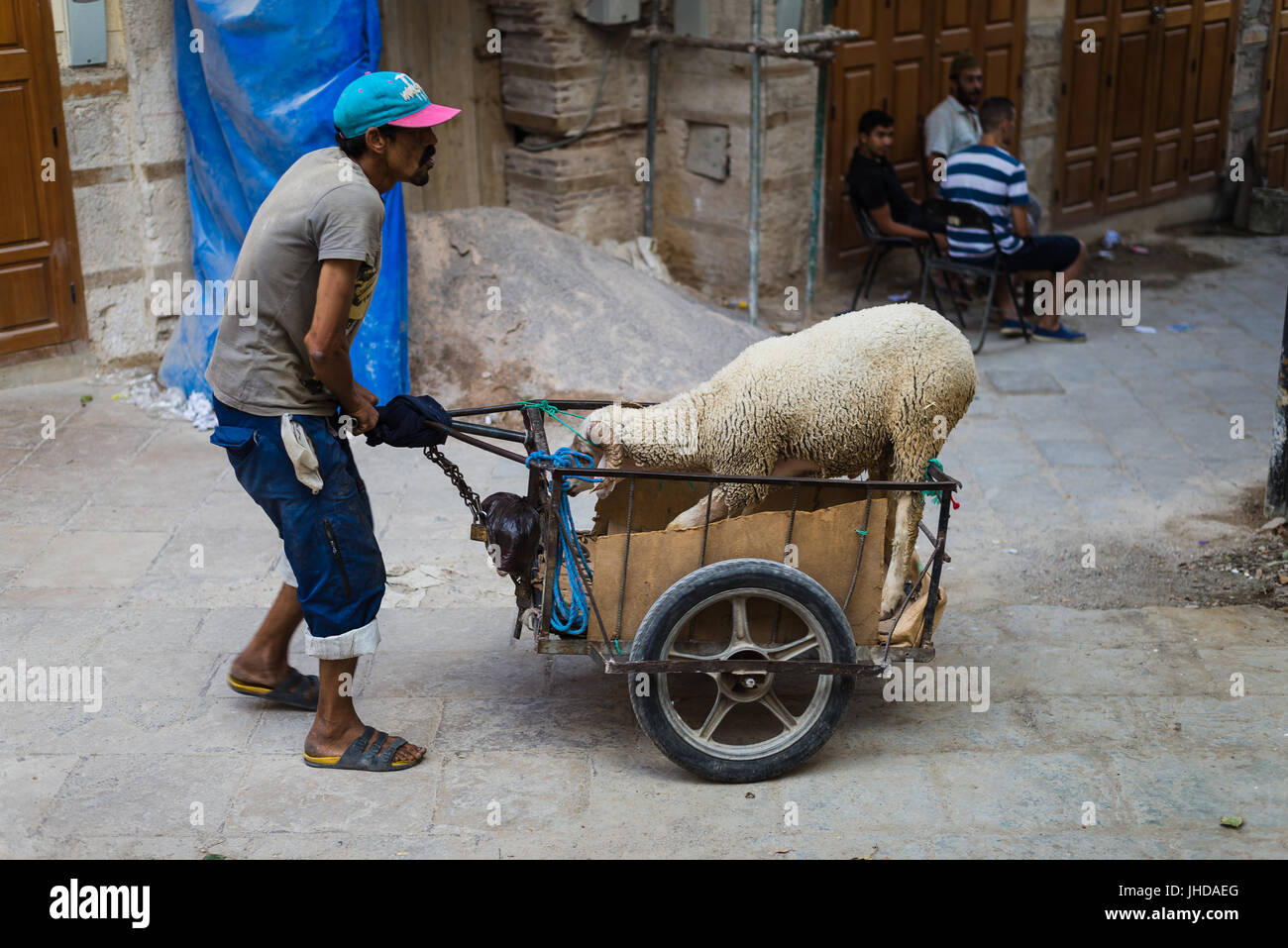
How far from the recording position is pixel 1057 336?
9016mm

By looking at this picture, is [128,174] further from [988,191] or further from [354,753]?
[988,191]

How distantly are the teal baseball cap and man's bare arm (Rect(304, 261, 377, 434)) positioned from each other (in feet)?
1.32

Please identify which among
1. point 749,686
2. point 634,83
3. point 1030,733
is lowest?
point 1030,733

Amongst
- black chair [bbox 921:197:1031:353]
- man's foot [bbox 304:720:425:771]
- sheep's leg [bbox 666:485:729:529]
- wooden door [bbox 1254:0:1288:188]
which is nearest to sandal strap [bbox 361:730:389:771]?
man's foot [bbox 304:720:425:771]

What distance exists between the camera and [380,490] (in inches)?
252

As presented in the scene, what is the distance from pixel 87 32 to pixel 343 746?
479 centimetres

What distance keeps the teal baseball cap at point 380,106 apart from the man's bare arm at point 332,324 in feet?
1.32

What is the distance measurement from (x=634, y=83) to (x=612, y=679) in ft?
18.6

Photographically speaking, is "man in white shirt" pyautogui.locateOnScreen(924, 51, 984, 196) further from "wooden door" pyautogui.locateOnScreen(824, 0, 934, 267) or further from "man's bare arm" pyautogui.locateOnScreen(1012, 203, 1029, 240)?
"man's bare arm" pyautogui.locateOnScreen(1012, 203, 1029, 240)

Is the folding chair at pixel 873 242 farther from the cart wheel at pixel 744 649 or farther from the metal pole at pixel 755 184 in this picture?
the cart wheel at pixel 744 649

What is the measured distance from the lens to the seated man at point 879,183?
29.5 feet

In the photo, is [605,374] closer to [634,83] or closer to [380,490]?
[380,490]

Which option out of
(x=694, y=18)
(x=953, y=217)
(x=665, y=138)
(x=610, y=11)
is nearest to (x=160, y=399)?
(x=610, y=11)

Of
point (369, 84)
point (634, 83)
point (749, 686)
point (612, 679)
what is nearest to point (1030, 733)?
point (749, 686)
